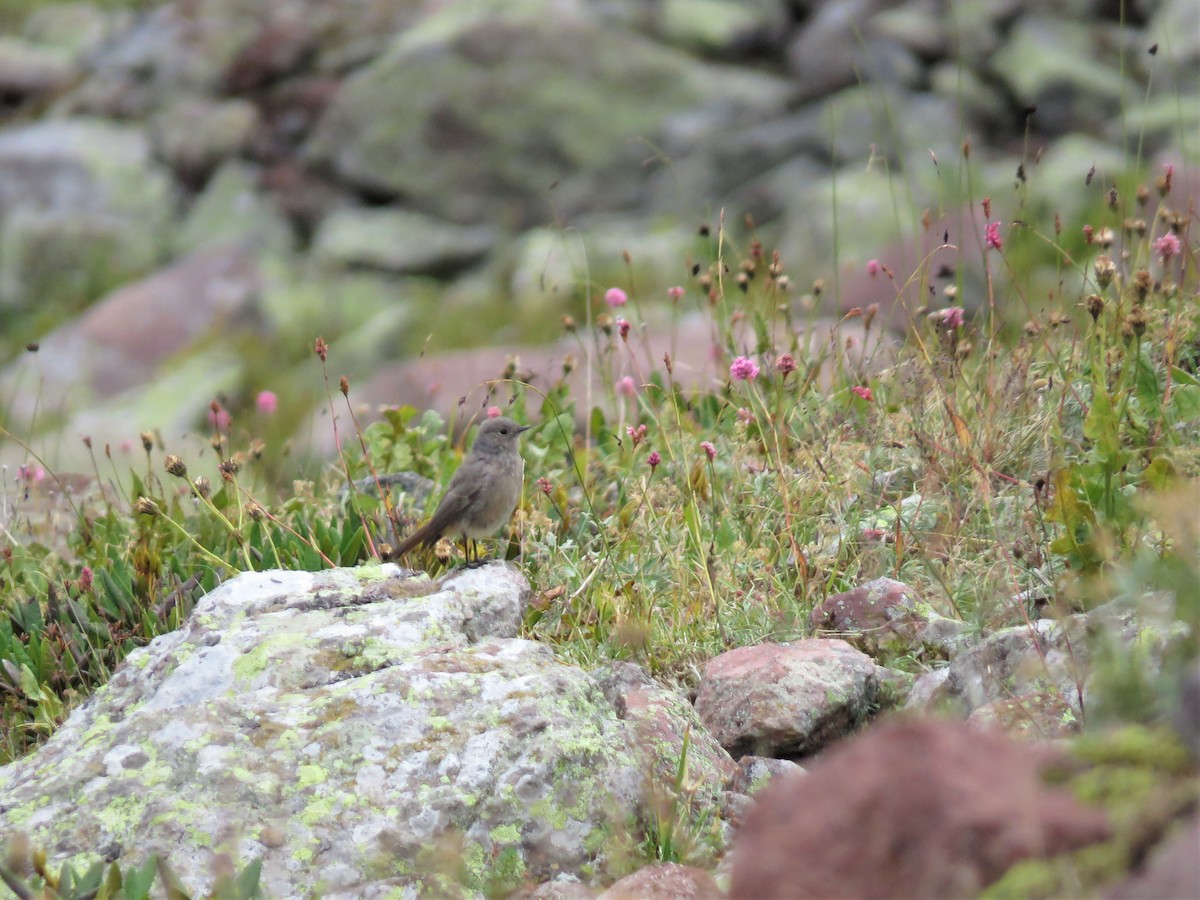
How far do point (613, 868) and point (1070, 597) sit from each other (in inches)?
52.3

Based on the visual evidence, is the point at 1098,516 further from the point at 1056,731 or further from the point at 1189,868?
the point at 1189,868

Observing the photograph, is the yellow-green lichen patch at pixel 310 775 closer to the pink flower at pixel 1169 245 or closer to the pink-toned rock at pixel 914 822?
the pink-toned rock at pixel 914 822

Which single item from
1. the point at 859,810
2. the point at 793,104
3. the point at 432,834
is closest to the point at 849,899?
the point at 859,810

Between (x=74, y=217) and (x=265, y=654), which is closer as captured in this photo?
(x=265, y=654)

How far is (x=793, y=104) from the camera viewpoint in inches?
551

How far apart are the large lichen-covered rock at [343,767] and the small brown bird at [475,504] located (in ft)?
3.13

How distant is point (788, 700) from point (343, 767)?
1.15m

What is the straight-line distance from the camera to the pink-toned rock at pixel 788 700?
11.1 feet

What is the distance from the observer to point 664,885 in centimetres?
274

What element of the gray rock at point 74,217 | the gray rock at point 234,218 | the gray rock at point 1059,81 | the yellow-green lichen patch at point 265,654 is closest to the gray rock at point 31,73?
the gray rock at point 74,217

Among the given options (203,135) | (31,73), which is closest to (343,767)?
(203,135)

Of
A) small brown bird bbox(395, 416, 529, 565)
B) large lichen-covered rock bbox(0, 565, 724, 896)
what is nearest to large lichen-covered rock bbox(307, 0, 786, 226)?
small brown bird bbox(395, 416, 529, 565)

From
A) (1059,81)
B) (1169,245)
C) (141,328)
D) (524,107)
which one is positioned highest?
(1169,245)

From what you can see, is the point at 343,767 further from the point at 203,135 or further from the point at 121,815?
the point at 203,135
